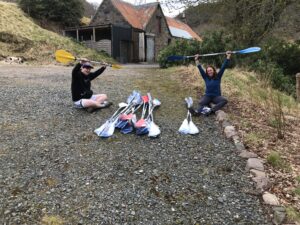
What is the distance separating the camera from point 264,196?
3242mm

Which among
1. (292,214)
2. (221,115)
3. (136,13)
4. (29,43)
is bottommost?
(292,214)

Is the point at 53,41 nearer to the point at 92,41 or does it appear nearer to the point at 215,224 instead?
the point at 92,41

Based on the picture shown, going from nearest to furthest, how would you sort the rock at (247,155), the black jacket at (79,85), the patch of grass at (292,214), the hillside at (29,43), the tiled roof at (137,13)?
Result: the patch of grass at (292,214) → the rock at (247,155) → the black jacket at (79,85) → the hillside at (29,43) → the tiled roof at (137,13)

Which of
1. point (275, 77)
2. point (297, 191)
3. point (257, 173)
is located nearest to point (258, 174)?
point (257, 173)

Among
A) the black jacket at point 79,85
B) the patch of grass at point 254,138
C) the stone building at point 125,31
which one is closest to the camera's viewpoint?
the patch of grass at point 254,138

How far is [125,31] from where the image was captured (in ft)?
72.4

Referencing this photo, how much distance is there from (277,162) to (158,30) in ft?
78.9

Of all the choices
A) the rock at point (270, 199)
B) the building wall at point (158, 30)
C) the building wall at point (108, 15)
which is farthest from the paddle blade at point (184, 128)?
the building wall at point (158, 30)

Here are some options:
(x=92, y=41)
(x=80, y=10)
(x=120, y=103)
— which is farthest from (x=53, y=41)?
(x=120, y=103)

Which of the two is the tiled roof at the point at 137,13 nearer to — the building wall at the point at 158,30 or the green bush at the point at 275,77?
the building wall at the point at 158,30

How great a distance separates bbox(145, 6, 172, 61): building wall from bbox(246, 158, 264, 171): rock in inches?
873

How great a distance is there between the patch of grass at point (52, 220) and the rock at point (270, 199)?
6.84ft

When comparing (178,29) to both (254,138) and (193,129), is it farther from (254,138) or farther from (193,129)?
(254,138)

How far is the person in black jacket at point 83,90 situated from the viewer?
578 cm
